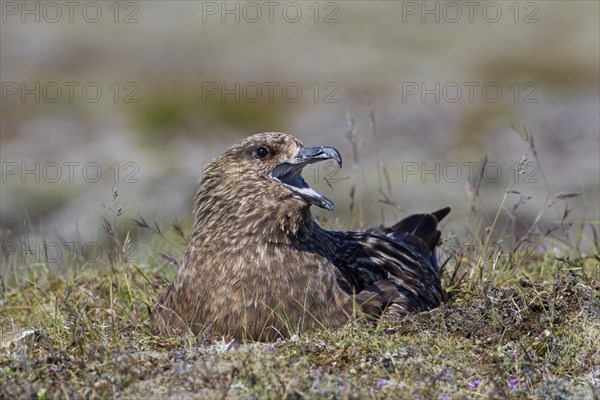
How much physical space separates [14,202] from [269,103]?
45.7ft

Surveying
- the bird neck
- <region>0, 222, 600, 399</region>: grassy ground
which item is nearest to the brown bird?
the bird neck

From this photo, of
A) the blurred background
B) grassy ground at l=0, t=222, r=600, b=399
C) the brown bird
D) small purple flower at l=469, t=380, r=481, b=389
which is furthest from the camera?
the blurred background

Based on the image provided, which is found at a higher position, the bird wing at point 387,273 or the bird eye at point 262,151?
the bird eye at point 262,151

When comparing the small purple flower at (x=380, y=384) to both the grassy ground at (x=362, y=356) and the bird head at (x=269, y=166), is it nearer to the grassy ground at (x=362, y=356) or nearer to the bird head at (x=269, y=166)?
the grassy ground at (x=362, y=356)

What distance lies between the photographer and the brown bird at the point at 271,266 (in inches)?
178

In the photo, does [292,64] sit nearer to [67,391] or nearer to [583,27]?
[583,27]

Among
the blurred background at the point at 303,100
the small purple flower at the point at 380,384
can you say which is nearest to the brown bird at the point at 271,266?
the small purple flower at the point at 380,384

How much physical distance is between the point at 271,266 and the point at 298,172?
0.65 meters

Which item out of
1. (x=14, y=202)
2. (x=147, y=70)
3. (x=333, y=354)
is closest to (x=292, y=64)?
(x=147, y=70)

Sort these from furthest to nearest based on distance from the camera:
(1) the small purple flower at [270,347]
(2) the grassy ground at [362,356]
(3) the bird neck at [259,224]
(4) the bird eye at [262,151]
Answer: (4) the bird eye at [262,151] → (3) the bird neck at [259,224] → (1) the small purple flower at [270,347] → (2) the grassy ground at [362,356]

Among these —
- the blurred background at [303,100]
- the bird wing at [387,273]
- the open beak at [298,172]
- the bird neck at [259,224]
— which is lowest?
the blurred background at [303,100]

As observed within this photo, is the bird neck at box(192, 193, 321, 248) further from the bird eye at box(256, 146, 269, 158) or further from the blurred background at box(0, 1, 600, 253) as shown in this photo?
the blurred background at box(0, 1, 600, 253)

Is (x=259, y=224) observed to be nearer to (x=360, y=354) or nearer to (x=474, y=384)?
(x=360, y=354)

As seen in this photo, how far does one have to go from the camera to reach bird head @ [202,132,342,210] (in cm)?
477
